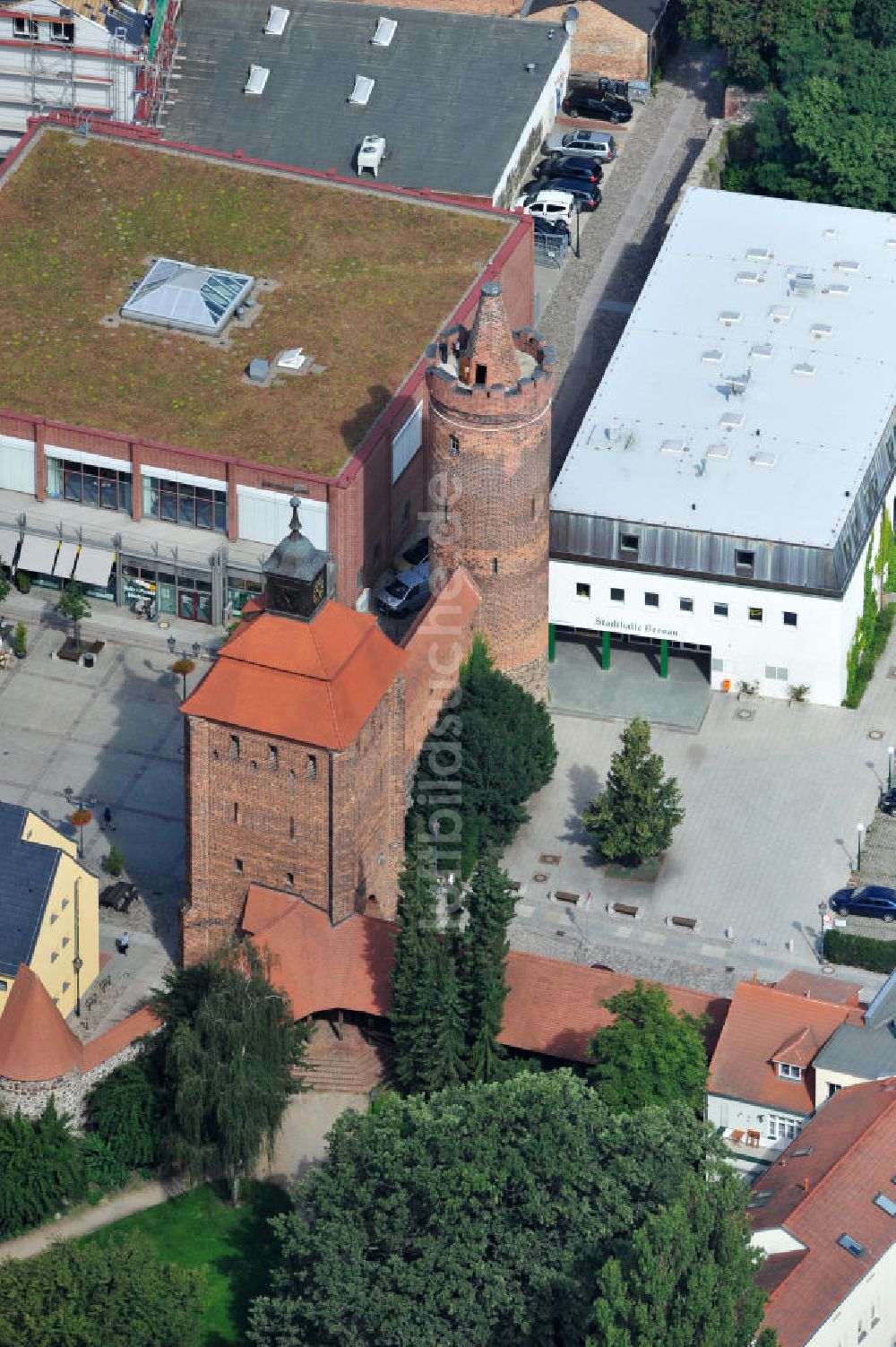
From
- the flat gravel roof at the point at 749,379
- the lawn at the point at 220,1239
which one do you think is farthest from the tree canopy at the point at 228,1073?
the flat gravel roof at the point at 749,379

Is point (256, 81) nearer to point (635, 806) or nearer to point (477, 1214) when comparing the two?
point (635, 806)

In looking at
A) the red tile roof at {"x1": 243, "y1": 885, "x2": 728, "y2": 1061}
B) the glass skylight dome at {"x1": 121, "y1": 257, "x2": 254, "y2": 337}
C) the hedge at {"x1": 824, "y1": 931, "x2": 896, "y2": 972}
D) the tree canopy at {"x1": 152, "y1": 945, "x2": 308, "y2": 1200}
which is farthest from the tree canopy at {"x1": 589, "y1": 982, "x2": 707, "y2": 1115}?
the glass skylight dome at {"x1": 121, "y1": 257, "x2": 254, "y2": 337}

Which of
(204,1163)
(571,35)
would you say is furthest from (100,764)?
(571,35)

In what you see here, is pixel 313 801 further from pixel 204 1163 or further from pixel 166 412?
pixel 166 412

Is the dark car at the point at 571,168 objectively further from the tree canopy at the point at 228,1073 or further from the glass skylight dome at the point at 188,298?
the tree canopy at the point at 228,1073

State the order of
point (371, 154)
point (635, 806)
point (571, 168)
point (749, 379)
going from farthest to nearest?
point (571, 168)
point (371, 154)
point (749, 379)
point (635, 806)

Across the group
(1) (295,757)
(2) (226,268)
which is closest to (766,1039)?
(1) (295,757)
